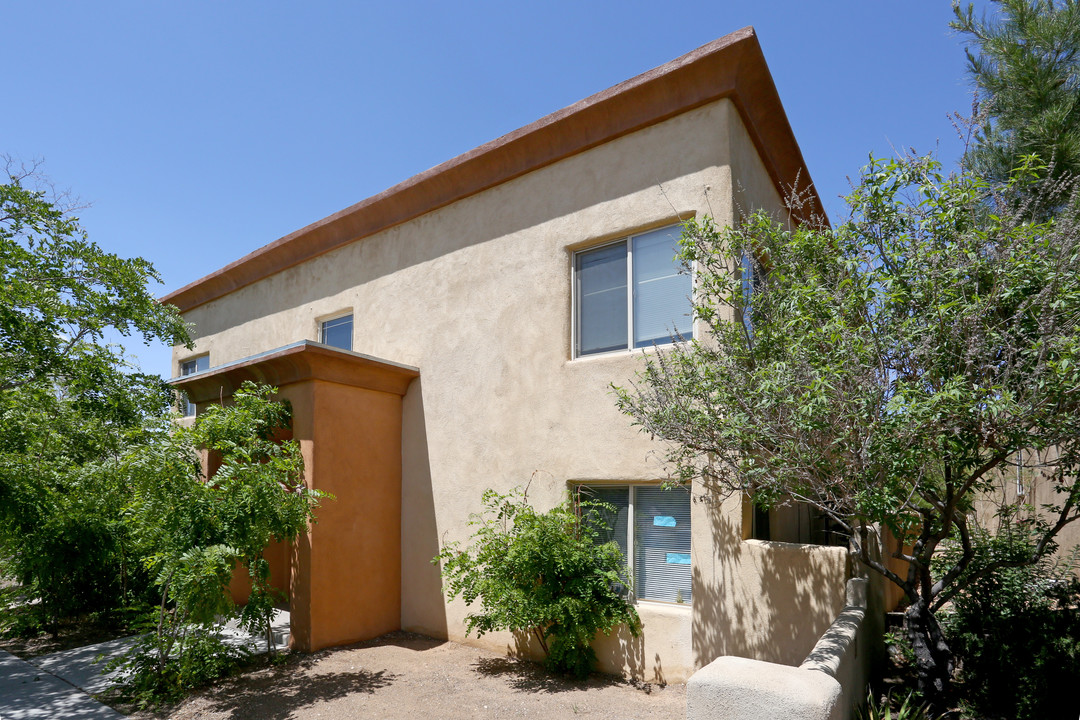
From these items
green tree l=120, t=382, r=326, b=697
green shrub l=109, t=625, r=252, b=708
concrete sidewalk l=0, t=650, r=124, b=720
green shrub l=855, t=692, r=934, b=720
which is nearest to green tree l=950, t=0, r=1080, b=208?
green shrub l=855, t=692, r=934, b=720

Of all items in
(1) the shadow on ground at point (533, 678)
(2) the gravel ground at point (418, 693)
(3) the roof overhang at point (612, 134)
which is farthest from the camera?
(3) the roof overhang at point (612, 134)

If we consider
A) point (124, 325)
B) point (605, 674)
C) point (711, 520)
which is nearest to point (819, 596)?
point (711, 520)

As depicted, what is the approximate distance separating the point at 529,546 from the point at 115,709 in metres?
4.59

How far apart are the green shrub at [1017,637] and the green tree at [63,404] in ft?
30.9

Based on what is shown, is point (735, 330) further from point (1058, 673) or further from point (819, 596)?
point (1058, 673)

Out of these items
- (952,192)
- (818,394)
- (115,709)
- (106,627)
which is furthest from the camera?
(106,627)

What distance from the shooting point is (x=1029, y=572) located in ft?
21.7

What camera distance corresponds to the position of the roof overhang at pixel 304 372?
8945 millimetres

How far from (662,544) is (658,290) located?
3.02 metres

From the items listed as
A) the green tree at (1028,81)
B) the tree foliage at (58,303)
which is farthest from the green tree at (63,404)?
the green tree at (1028,81)

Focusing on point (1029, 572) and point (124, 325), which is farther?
point (124, 325)

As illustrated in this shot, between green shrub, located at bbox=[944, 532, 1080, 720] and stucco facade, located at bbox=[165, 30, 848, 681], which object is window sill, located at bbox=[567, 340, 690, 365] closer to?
stucco facade, located at bbox=[165, 30, 848, 681]

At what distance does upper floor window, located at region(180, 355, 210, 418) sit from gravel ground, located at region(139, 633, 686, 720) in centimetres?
860

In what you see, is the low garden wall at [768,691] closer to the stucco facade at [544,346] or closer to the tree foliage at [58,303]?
the stucco facade at [544,346]
